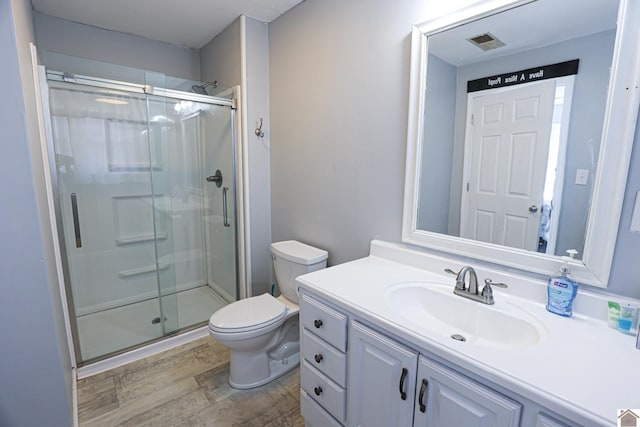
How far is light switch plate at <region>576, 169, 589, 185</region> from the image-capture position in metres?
1.04

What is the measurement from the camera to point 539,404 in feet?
2.35

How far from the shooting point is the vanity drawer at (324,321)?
1.22 metres

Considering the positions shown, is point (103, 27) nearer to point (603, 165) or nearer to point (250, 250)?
point (250, 250)

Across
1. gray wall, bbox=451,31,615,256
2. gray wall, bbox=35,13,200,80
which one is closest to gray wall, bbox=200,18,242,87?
gray wall, bbox=35,13,200,80

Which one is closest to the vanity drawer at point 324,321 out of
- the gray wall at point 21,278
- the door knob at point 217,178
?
the gray wall at point 21,278

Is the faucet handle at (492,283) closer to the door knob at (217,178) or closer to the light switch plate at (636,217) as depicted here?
the light switch plate at (636,217)

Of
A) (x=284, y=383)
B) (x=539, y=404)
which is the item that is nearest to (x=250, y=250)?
(x=284, y=383)

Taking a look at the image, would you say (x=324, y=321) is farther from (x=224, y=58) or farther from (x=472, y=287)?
(x=224, y=58)

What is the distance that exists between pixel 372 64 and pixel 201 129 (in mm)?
1668

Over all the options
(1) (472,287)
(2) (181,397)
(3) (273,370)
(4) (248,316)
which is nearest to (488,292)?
(1) (472,287)

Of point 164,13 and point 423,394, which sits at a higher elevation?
point 164,13

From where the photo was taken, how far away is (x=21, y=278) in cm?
123

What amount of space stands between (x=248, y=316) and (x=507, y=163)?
1548 mm

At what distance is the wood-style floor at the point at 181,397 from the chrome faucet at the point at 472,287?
3.67 feet
